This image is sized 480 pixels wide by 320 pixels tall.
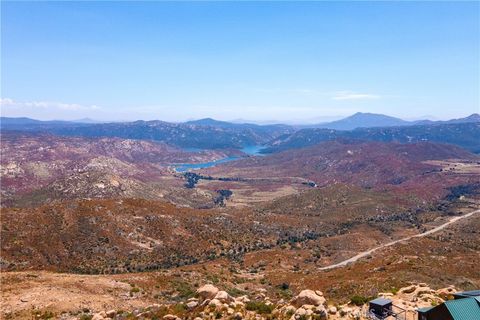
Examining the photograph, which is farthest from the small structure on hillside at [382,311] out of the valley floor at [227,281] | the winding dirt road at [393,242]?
the winding dirt road at [393,242]

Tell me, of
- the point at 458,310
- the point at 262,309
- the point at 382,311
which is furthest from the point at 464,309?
the point at 262,309

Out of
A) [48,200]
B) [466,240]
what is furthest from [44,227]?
[466,240]

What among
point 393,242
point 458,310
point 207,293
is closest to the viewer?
point 458,310

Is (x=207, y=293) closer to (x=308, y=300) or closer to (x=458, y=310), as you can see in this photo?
(x=308, y=300)

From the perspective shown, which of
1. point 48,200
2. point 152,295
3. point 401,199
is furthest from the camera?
point 401,199

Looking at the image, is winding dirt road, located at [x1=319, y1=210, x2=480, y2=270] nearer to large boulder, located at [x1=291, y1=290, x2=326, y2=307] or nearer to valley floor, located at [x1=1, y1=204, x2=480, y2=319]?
valley floor, located at [x1=1, y1=204, x2=480, y2=319]

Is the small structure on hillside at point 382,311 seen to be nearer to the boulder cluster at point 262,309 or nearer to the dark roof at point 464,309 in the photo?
the boulder cluster at point 262,309

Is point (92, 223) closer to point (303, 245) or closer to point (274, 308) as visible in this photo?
point (303, 245)
